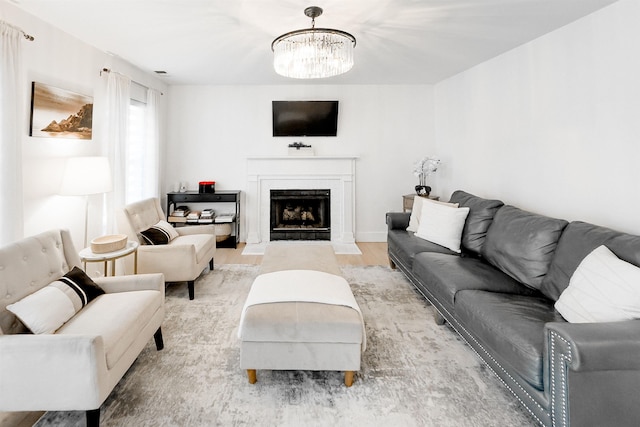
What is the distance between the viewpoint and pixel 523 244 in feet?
8.32

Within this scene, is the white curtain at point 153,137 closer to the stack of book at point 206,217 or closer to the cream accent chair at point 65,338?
the stack of book at point 206,217

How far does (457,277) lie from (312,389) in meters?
1.32

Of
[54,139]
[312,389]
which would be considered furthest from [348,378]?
[54,139]

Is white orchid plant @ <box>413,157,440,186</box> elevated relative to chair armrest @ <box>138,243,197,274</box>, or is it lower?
elevated

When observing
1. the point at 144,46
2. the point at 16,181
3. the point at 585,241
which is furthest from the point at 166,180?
the point at 585,241

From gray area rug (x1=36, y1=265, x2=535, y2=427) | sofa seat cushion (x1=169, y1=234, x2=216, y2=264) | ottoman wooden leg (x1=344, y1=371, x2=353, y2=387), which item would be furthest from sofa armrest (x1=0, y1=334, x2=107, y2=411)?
sofa seat cushion (x1=169, y1=234, x2=216, y2=264)

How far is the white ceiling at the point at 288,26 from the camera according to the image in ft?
8.45

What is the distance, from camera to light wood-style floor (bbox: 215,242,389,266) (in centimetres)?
451

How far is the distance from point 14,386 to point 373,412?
1.70 meters

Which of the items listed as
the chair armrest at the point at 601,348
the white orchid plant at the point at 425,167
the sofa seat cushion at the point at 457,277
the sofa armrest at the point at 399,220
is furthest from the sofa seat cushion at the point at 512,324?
the white orchid plant at the point at 425,167

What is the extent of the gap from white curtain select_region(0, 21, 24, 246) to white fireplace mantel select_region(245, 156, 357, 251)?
317 centimetres

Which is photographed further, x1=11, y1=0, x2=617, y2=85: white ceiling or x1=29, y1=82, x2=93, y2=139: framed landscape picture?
x1=29, y1=82, x2=93, y2=139: framed landscape picture

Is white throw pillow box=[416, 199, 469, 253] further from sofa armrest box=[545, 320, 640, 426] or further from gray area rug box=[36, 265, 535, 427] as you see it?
sofa armrest box=[545, 320, 640, 426]

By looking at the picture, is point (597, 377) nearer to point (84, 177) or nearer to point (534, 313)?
point (534, 313)
